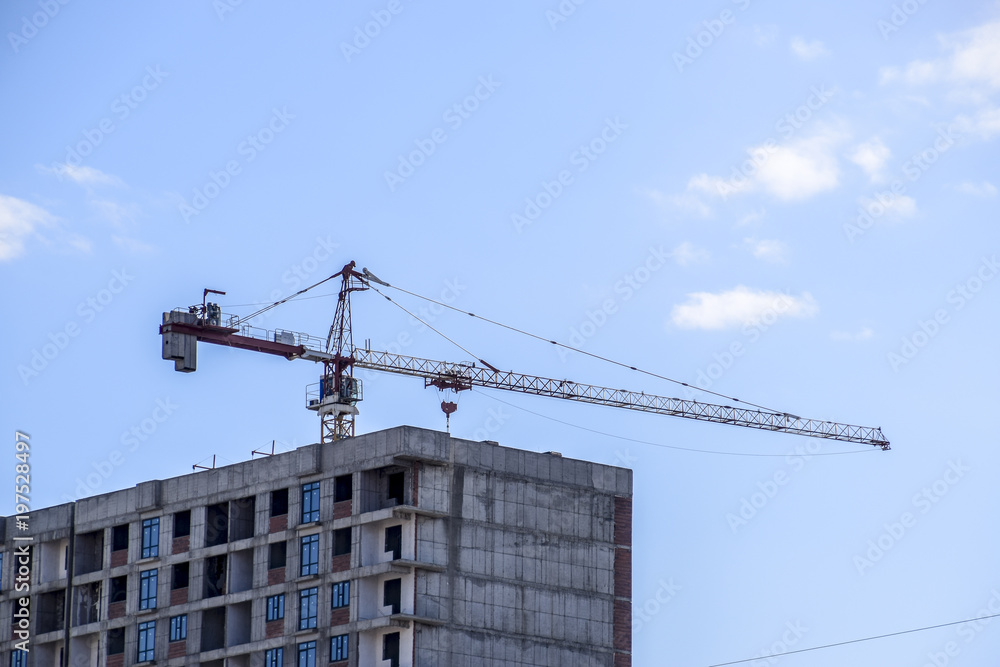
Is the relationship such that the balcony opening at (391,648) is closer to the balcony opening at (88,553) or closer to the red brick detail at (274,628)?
the red brick detail at (274,628)

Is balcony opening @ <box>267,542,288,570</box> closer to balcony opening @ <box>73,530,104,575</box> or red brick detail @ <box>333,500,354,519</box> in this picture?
red brick detail @ <box>333,500,354,519</box>

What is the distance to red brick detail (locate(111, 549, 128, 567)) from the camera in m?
140

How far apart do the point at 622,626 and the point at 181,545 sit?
28.6 metres

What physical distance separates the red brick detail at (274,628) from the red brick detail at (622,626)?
21122 mm

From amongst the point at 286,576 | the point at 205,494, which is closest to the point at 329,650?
the point at 286,576

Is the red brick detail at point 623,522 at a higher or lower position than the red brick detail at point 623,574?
higher

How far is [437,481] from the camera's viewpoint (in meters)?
128

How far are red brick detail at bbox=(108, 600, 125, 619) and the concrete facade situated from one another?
146 millimetres

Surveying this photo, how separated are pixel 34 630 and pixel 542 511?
36.4 metres

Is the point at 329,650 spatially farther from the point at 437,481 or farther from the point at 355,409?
the point at 355,409

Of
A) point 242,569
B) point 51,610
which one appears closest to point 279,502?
point 242,569

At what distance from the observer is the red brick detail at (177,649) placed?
13388 centimetres

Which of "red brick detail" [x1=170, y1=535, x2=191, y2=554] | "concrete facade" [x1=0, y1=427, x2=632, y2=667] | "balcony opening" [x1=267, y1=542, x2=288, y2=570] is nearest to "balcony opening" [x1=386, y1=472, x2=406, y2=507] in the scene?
"concrete facade" [x1=0, y1=427, x2=632, y2=667]

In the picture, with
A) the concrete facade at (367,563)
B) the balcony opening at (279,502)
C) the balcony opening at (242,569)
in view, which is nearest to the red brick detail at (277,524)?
the concrete facade at (367,563)
